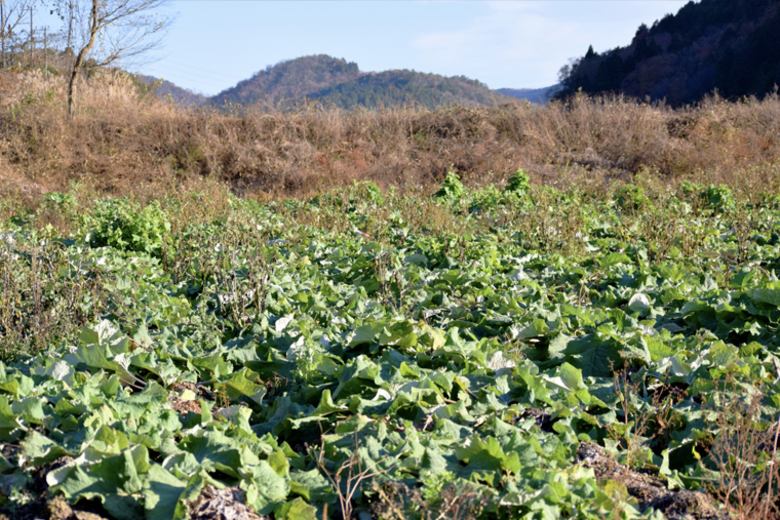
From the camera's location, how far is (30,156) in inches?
550

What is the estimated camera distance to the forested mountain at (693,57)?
32.2 m

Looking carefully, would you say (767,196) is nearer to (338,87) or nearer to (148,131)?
(148,131)

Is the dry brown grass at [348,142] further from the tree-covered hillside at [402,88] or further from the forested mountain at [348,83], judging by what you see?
the tree-covered hillside at [402,88]

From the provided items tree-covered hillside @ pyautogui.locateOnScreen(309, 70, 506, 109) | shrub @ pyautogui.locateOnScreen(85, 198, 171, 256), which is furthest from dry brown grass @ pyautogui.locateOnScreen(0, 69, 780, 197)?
tree-covered hillside @ pyautogui.locateOnScreen(309, 70, 506, 109)

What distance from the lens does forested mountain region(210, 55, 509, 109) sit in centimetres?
6969

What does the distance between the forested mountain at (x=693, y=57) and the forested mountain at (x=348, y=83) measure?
2562 centimetres

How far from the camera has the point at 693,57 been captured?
3778cm

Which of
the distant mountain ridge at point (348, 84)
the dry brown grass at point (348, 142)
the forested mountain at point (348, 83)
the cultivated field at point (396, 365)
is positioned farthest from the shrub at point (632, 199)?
the forested mountain at point (348, 83)

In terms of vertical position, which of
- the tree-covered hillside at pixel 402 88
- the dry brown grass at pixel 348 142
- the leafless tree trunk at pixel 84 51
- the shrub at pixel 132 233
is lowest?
the shrub at pixel 132 233


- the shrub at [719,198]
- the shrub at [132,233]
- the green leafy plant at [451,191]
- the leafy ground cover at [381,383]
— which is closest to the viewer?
the leafy ground cover at [381,383]

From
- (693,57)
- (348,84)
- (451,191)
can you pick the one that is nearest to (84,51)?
(451,191)

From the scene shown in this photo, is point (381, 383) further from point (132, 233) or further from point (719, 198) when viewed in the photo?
point (719, 198)

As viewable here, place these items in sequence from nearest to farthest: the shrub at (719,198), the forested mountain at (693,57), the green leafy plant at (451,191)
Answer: the shrub at (719,198)
the green leafy plant at (451,191)
the forested mountain at (693,57)

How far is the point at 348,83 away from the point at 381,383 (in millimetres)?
84376
